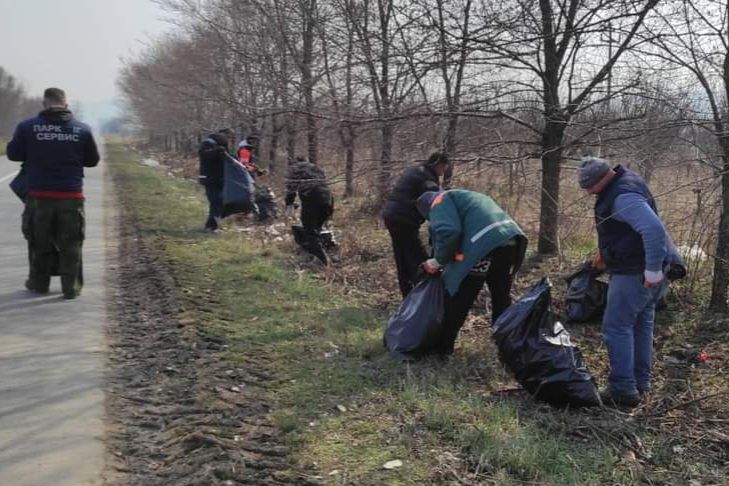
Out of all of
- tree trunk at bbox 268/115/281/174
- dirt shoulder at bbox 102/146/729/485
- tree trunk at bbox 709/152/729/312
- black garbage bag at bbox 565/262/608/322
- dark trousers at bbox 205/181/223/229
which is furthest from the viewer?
tree trunk at bbox 268/115/281/174

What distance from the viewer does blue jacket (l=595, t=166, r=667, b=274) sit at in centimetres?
396

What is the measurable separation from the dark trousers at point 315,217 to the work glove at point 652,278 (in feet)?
16.6

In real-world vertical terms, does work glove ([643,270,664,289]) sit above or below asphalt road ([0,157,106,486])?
above

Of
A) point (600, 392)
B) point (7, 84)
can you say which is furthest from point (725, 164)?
point (7, 84)

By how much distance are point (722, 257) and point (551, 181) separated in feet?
7.67

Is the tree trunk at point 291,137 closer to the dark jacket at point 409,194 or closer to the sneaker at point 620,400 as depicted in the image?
the dark jacket at point 409,194

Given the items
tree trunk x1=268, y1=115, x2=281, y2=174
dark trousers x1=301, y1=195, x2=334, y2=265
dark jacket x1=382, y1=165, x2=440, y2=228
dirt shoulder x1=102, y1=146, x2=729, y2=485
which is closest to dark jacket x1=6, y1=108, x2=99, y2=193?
dirt shoulder x1=102, y1=146, x2=729, y2=485

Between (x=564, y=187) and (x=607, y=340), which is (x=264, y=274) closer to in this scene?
(x=564, y=187)

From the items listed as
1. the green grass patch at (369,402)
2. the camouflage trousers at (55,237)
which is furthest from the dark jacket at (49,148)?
the green grass patch at (369,402)

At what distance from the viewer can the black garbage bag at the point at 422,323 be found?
4.81m

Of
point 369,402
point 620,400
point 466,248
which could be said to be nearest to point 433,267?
point 466,248

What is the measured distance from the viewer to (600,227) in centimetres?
427

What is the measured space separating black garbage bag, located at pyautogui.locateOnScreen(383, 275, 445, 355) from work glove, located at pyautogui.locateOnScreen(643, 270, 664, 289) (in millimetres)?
1444

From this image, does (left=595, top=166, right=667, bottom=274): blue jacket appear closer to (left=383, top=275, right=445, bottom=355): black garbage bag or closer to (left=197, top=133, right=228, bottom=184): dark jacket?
(left=383, top=275, right=445, bottom=355): black garbage bag
